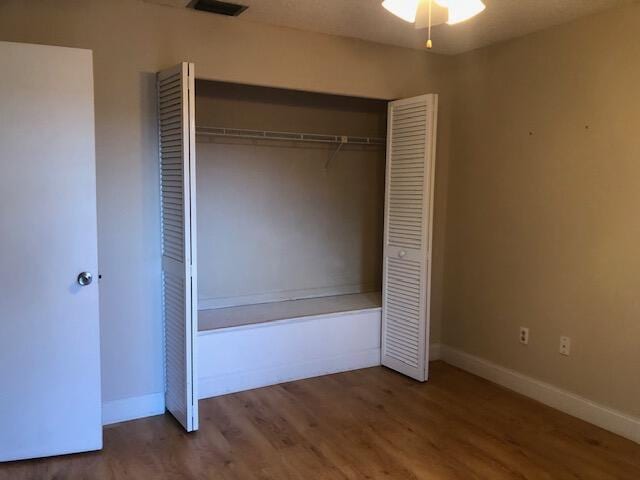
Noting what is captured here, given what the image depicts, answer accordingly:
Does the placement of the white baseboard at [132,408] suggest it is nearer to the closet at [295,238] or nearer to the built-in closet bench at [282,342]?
the closet at [295,238]

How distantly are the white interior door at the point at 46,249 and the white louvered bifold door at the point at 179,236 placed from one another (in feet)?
1.39

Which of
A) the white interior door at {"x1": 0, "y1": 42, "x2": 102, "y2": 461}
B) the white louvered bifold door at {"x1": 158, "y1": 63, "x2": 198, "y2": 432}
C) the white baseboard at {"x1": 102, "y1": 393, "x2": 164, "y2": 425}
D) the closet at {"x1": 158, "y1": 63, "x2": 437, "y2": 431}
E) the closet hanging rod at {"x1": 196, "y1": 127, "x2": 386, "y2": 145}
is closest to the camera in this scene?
the white interior door at {"x1": 0, "y1": 42, "x2": 102, "y2": 461}

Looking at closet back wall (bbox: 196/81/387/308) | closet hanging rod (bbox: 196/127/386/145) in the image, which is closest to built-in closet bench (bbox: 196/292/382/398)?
closet back wall (bbox: 196/81/387/308)

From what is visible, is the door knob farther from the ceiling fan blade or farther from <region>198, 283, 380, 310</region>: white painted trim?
the ceiling fan blade

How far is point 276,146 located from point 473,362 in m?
2.16

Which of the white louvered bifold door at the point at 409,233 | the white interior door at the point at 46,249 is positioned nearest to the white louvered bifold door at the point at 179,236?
the white interior door at the point at 46,249

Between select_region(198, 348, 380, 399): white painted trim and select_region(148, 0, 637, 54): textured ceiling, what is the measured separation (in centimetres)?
221

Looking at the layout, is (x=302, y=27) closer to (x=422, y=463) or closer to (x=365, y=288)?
(x=365, y=288)

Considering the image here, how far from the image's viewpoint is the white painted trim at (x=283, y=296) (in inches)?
157

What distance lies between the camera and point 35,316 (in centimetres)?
258

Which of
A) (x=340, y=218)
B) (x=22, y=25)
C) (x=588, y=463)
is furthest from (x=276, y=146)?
(x=588, y=463)

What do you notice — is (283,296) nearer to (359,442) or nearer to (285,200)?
(285,200)

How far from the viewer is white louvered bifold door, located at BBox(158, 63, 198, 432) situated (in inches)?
109

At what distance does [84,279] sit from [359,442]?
164cm
